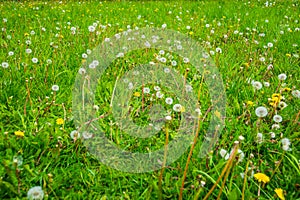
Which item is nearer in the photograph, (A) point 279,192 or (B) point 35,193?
(B) point 35,193

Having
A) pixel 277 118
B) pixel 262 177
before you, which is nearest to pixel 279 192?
pixel 262 177

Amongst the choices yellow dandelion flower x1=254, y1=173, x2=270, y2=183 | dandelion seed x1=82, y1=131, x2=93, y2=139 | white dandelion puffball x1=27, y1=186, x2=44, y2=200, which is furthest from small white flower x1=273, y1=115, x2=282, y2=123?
white dandelion puffball x1=27, y1=186, x2=44, y2=200

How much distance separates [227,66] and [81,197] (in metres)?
1.77

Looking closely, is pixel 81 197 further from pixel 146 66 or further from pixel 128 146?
pixel 146 66

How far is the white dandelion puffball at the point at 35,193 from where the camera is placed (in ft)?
3.66

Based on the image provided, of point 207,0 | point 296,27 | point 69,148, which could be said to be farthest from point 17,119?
point 207,0

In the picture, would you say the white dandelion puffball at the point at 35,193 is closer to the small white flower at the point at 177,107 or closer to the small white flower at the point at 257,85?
the small white flower at the point at 177,107

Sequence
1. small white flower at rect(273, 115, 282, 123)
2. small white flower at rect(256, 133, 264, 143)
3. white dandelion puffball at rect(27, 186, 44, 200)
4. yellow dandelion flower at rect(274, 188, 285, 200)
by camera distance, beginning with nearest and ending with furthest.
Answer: white dandelion puffball at rect(27, 186, 44, 200)
yellow dandelion flower at rect(274, 188, 285, 200)
small white flower at rect(256, 133, 264, 143)
small white flower at rect(273, 115, 282, 123)

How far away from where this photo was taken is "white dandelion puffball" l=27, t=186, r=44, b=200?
43.9 inches

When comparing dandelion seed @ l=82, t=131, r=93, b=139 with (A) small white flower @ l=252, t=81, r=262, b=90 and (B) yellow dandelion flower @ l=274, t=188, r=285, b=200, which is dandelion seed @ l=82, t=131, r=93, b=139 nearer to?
(B) yellow dandelion flower @ l=274, t=188, r=285, b=200

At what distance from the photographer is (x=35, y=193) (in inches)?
43.9

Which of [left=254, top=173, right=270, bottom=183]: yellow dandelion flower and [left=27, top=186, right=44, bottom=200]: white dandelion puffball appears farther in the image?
[left=254, top=173, right=270, bottom=183]: yellow dandelion flower

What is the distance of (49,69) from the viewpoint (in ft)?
7.72

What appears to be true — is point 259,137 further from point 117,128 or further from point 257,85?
point 117,128
